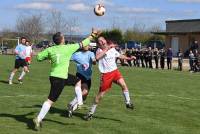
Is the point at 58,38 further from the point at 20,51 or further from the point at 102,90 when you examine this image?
the point at 20,51

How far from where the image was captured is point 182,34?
68562 mm

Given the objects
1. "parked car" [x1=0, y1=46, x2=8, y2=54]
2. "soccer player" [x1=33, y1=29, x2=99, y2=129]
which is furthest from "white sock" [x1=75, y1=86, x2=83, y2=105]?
"parked car" [x1=0, y1=46, x2=8, y2=54]

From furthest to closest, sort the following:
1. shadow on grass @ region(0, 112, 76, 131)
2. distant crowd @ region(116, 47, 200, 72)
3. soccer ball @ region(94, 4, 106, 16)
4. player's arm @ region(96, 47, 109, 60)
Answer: distant crowd @ region(116, 47, 200, 72) → player's arm @ region(96, 47, 109, 60) → soccer ball @ region(94, 4, 106, 16) → shadow on grass @ region(0, 112, 76, 131)

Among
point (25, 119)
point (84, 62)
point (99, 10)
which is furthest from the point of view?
point (84, 62)

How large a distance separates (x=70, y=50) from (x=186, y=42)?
2316 inches

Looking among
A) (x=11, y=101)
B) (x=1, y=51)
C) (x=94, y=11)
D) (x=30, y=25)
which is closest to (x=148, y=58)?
(x=11, y=101)

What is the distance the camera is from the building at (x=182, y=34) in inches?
2655

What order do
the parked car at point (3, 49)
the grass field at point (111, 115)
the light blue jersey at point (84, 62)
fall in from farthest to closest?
the parked car at point (3, 49), the light blue jersey at point (84, 62), the grass field at point (111, 115)

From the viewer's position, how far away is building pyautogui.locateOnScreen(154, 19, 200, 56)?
67425mm

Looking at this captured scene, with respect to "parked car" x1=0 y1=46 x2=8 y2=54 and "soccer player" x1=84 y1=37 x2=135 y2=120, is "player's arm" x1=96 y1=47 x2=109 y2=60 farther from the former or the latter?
"parked car" x1=0 y1=46 x2=8 y2=54

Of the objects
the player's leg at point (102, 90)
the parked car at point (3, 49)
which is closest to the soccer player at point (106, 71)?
the player's leg at point (102, 90)

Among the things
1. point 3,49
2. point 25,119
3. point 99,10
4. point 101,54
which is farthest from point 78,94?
point 3,49

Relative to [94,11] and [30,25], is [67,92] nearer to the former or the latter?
[94,11]

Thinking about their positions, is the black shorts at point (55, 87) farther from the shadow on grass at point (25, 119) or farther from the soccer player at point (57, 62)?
the shadow on grass at point (25, 119)
